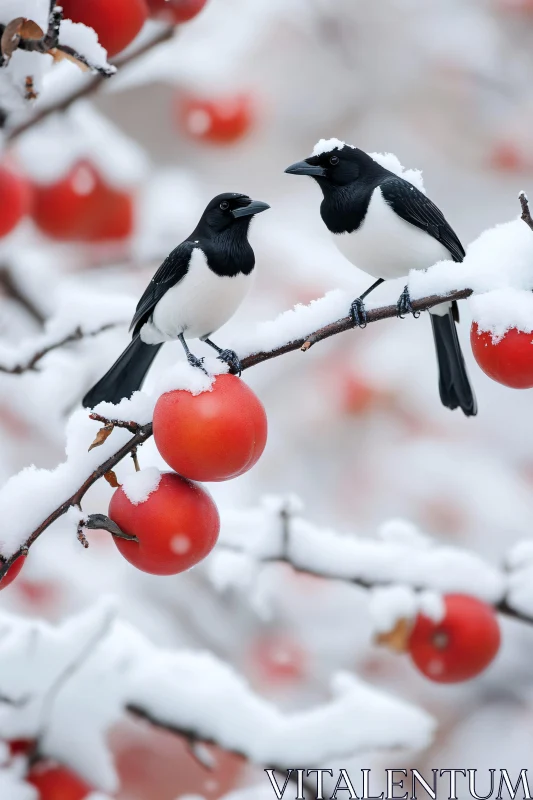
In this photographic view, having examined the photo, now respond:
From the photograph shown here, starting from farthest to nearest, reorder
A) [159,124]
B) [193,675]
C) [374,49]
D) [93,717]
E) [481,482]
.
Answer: [159,124] → [374,49] → [481,482] → [193,675] → [93,717]

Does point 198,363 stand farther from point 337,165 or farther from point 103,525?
point 337,165

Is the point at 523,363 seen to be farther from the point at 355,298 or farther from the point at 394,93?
the point at 394,93

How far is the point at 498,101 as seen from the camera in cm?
389

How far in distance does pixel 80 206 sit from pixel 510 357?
1.16 meters

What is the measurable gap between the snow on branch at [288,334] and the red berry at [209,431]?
0.03 m

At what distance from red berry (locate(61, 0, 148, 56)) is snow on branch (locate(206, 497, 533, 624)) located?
2.56 ft

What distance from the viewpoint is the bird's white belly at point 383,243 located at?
A: 112 cm

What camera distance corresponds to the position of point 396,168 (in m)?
1.17

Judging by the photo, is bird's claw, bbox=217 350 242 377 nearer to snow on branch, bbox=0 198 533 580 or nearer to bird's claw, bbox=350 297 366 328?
snow on branch, bbox=0 198 533 580

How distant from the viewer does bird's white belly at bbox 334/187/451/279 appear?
112 centimetres

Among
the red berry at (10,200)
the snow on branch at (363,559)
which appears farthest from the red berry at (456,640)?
the red berry at (10,200)

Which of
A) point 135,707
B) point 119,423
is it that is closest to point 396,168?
point 119,423

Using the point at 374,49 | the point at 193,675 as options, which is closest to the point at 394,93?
the point at 374,49

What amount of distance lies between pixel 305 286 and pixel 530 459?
1.43 metres
